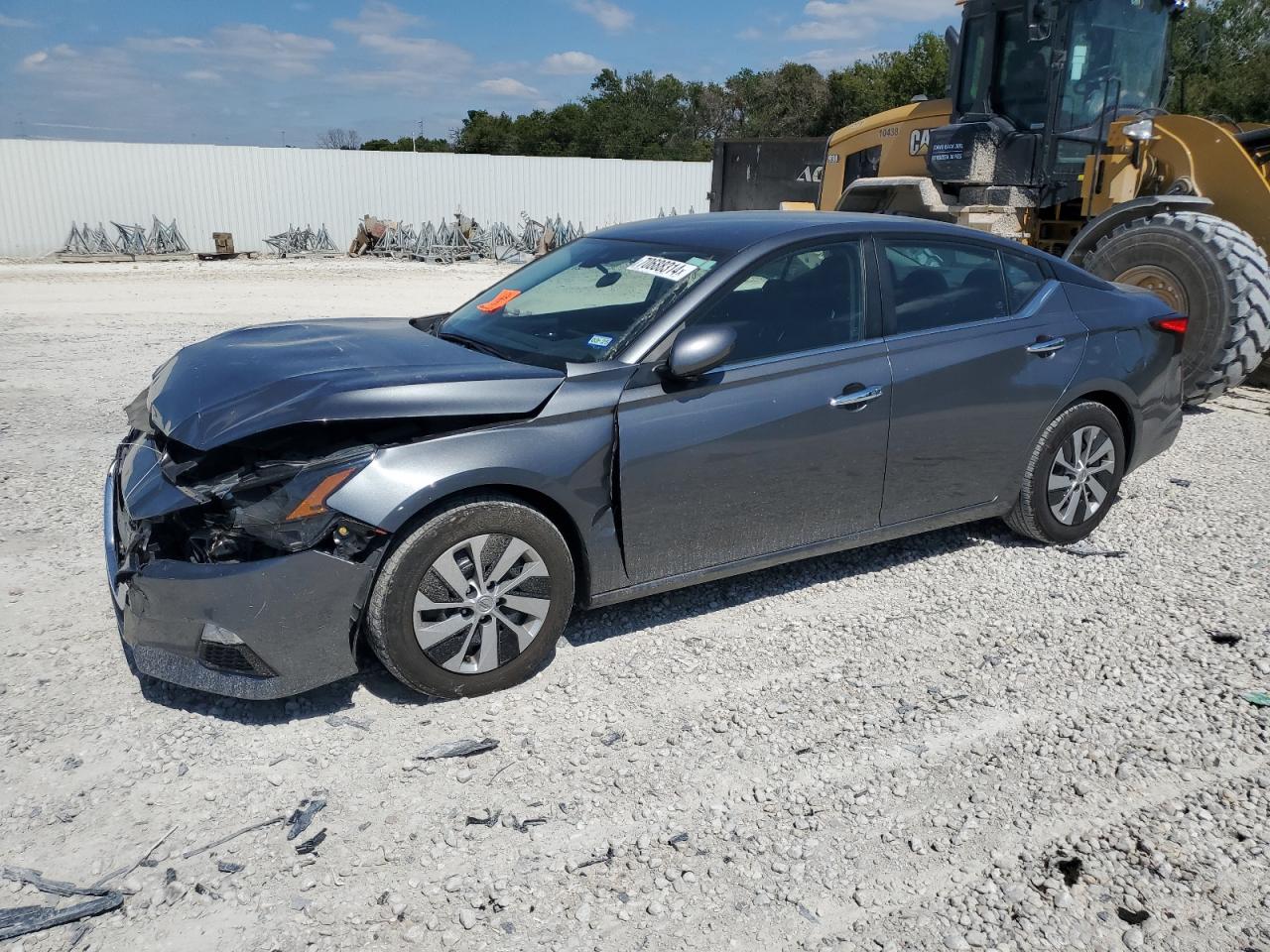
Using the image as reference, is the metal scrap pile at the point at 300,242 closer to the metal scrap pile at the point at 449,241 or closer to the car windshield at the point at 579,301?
the metal scrap pile at the point at 449,241

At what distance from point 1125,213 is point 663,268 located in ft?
18.6

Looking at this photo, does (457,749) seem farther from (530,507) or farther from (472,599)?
(530,507)

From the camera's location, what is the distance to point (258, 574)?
129 inches

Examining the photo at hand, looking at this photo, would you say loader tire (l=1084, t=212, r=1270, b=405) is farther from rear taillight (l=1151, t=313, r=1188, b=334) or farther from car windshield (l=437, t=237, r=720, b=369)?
car windshield (l=437, t=237, r=720, b=369)

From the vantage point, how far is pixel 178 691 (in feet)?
12.3

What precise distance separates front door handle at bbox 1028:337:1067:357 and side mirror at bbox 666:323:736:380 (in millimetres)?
1886

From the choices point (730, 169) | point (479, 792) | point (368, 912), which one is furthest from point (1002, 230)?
point (730, 169)

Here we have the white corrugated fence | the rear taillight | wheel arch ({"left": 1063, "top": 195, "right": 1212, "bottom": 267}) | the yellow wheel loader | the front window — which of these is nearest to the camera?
the rear taillight

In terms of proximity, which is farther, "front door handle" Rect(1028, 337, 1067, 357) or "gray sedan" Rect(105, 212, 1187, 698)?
"front door handle" Rect(1028, 337, 1067, 357)

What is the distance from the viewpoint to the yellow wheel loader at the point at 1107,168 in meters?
7.64

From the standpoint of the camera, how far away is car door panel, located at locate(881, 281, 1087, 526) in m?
4.54

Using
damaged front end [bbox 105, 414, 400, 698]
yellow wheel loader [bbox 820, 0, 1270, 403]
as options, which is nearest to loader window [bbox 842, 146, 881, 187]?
yellow wheel loader [bbox 820, 0, 1270, 403]

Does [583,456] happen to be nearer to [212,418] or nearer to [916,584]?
[212,418]

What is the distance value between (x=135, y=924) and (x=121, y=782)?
2.32 feet
